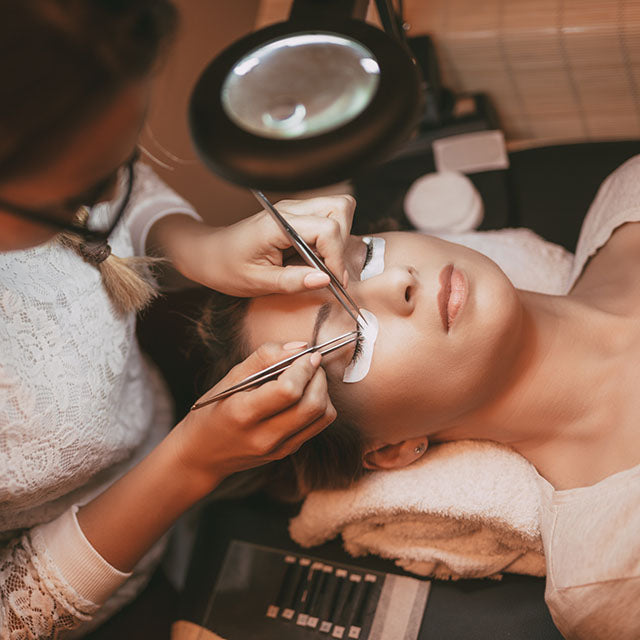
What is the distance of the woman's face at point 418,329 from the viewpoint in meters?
0.87

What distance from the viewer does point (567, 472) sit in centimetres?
97

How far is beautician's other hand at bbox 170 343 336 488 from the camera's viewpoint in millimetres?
733

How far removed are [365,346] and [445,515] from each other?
1.09 feet

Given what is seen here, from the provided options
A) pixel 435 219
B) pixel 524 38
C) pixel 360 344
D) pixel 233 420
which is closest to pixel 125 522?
pixel 233 420

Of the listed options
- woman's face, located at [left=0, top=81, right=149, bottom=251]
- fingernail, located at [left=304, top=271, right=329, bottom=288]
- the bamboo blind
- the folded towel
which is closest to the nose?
fingernail, located at [left=304, top=271, right=329, bottom=288]

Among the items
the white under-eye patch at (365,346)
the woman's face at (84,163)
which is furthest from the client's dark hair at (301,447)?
the woman's face at (84,163)

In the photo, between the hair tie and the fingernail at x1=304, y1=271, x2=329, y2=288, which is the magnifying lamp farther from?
the hair tie

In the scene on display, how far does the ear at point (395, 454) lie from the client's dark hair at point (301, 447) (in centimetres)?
3

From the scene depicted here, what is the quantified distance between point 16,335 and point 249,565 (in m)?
0.61

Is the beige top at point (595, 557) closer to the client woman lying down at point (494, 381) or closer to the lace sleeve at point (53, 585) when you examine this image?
the client woman lying down at point (494, 381)

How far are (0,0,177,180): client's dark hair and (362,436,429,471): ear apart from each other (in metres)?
0.74

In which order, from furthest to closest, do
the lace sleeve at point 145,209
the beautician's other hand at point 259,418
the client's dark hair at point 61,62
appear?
the lace sleeve at point 145,209 → the beautician's other hand at point 259,418 → the client's dark hair at point 61,62

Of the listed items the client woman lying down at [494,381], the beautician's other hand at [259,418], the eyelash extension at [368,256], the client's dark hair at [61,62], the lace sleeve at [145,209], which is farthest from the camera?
the lace sleeve at [145,209]

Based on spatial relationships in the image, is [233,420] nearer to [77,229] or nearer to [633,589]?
[77,229]
